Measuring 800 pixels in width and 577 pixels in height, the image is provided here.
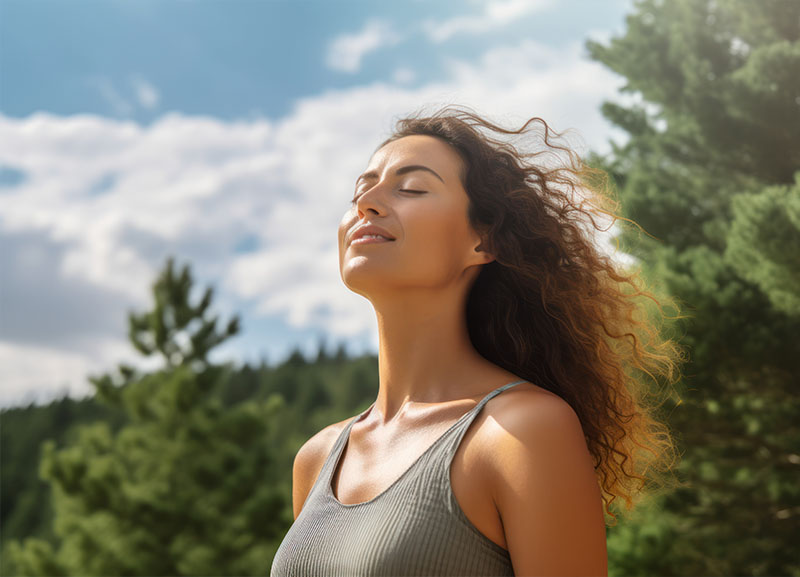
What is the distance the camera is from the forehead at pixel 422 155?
227 centimetres

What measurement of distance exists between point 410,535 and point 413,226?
32.3 inches

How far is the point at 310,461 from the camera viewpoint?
2506mm

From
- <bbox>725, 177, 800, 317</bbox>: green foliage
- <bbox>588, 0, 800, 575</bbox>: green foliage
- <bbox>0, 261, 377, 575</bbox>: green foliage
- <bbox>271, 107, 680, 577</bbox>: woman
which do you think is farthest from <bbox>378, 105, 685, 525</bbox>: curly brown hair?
<bbox>0, 261, 377, 575</bbox>: green foliage

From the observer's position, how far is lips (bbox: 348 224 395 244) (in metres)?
2.15

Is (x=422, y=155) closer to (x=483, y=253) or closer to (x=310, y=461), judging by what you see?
(x=483, y=253)

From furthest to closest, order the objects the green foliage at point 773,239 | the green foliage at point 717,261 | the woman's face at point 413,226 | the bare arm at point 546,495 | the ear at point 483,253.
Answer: the green foliage at point 717,261 < the green foliage at point 773,239 < the ear at point 483,253 < the woman's face at point 413,226 < the bare arm at point 546,495

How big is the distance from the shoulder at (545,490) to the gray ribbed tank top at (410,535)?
9 centimetres

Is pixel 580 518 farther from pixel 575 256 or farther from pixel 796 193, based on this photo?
pixel 796 193

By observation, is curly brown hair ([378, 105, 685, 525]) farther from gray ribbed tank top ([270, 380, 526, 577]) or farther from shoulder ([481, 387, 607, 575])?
shoulder ([481, 387, 607, 575])

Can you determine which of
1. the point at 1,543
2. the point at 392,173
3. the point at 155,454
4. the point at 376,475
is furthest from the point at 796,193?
the point at 1,543

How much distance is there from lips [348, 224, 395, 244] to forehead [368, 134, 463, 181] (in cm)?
23

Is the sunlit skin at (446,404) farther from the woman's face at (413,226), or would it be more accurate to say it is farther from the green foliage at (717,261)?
the green foliage at (717,261)

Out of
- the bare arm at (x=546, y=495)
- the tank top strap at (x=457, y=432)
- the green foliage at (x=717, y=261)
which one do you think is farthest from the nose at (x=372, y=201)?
the green foliage at (x=717, y=261)

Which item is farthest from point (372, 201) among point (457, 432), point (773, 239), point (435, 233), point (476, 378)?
point (773, 239)
